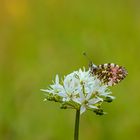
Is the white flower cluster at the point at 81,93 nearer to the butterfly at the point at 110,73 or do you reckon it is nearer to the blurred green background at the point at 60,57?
the butterfly at the point at 110,73

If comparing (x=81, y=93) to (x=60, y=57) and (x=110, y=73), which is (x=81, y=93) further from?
(x=60, y=57)

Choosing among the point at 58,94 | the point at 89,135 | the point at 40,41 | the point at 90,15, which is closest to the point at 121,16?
the point at 90,15

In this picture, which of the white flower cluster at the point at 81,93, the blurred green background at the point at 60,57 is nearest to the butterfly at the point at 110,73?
the white flower cluster at the point at 81,93

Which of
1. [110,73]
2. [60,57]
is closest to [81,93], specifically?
[110,73]

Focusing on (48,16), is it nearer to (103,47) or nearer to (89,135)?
(103,47)

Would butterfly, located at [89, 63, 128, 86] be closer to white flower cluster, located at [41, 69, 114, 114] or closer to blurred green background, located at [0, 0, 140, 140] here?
white flower cluster, located at [41, 69, 114, 114]

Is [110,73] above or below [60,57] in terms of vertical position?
below

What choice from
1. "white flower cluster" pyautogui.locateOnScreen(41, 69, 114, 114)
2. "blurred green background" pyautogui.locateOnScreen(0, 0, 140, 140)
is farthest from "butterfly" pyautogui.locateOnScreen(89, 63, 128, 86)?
"blurred green background" pyautogui.locateOnScreen(0, 0, 140, 140)
